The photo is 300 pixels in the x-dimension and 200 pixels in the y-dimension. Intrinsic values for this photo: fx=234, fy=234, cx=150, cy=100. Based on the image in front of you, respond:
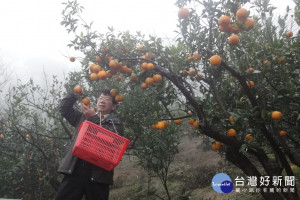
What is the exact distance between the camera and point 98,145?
1953 mm

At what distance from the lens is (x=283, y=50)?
238cm

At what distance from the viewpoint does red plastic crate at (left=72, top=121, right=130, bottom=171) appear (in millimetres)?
1920

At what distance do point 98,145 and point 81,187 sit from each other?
585mm

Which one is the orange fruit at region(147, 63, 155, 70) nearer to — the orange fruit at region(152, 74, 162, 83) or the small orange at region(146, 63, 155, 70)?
the small orange at region(146, 63, 155, 70)

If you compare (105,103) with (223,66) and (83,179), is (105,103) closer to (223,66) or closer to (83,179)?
(83,179)

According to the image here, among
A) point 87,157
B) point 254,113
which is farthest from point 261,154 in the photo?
point 87,157

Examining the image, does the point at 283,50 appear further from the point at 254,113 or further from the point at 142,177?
the point at 142,177

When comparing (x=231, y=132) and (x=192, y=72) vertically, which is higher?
(x=192, y=72)

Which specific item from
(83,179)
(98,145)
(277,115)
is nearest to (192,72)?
(277,115)

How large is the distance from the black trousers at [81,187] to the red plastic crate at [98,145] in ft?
1.05

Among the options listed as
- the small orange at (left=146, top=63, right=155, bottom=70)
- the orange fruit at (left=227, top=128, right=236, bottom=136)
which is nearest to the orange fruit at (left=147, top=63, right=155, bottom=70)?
the small orange at (left=146, top=63, right=155, bottom=70)

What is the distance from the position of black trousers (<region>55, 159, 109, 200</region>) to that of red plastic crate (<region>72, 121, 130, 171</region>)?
320mm

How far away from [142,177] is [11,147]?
3676 millimetres

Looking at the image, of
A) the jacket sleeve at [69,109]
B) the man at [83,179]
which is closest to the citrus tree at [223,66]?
the jacket sleeve at [69,109]
